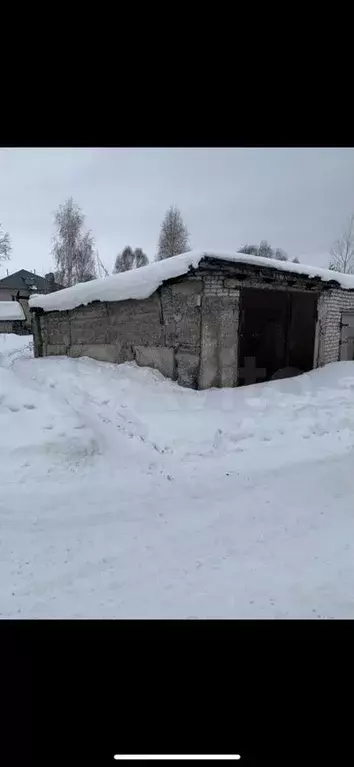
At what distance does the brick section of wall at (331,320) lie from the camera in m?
8.85

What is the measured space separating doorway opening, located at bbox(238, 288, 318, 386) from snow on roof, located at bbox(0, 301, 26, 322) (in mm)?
16629

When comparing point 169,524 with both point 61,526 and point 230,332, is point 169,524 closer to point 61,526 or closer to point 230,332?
point 61,526

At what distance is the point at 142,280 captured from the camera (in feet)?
22.2

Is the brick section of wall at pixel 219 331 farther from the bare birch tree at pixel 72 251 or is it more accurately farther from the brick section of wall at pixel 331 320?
the bare birch tree at pixel 72 251

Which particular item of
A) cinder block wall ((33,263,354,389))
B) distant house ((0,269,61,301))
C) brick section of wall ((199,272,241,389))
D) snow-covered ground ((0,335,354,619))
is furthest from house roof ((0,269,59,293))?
snow-covered ground ((0,335,354,619))

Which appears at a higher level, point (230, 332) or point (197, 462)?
point (230, 332)

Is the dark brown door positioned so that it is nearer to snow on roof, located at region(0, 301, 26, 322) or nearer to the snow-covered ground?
the snow-covered ground

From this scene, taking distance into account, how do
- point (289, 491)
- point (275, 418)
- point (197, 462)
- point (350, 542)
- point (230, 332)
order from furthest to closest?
point (230, 332) < point (275, 418) < point (197, 462) < point (289, 491) < point (350, 542)

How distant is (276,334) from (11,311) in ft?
58.8

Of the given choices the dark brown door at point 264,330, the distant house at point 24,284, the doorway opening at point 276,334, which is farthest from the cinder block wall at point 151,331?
the distant house at point 24,284

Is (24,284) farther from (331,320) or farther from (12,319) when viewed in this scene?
(331,320)
